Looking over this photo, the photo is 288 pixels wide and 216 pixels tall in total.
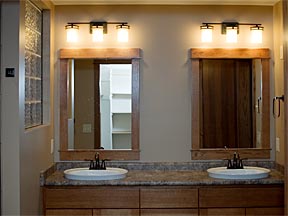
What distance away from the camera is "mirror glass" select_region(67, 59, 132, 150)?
411 centimetres

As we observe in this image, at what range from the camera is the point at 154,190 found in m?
3.63

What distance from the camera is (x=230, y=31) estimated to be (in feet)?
13.4

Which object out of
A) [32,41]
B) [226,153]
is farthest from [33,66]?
[226,153]

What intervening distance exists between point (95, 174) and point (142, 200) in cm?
51

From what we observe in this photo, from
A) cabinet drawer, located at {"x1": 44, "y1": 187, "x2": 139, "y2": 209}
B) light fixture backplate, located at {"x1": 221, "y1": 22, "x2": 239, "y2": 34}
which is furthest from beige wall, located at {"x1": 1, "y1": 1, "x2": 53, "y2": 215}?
light fixture backplate, located at {"x1": 221, "y1": 22, "x2": 239, "y2": 34}

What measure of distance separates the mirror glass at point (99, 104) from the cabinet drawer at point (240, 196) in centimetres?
90

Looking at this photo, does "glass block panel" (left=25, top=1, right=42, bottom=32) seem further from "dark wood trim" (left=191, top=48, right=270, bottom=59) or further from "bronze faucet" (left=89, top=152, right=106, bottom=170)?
"dark wood trim" (left=191, top=48, right=270, bottom=59)

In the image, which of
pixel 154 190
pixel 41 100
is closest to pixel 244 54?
pixel 154 190

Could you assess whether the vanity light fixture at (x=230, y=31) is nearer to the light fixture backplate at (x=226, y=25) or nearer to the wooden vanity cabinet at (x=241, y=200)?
the light fixture backplate at (x=226, y=25)

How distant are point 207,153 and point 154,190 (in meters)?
0.75

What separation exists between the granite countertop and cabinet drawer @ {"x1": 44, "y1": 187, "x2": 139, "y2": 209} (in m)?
0.06

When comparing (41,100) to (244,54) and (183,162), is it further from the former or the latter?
(244,54)

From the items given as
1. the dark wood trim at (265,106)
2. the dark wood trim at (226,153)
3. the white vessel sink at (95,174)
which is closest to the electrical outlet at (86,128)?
the white vessel sink at (95,174)

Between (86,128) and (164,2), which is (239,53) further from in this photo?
(86,128)
